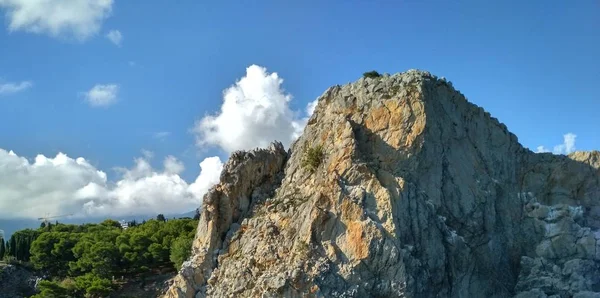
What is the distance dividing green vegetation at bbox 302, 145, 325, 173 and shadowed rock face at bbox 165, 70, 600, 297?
2.18ft

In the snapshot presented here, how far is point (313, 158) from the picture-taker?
143 ft

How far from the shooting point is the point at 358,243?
3634 cm

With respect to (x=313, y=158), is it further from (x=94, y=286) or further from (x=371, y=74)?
(x=94, y=286)

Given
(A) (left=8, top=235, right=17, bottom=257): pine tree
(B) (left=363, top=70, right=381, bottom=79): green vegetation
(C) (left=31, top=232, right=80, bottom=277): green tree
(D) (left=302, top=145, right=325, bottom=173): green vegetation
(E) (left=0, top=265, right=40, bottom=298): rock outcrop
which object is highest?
(B) (left=363, top=70, right=381, bottom=79): green vegetation

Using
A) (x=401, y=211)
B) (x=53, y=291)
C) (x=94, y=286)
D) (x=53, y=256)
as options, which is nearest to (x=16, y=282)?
(x=53, y=256)

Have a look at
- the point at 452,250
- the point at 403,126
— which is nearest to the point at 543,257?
the point at 452,250

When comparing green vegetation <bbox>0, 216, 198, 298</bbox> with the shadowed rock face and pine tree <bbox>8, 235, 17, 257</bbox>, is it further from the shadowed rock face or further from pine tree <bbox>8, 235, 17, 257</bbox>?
the shadowed rock face

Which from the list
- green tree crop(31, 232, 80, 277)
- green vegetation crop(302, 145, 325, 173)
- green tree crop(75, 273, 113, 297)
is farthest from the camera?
green tree crop(31, 232, 80, 277)

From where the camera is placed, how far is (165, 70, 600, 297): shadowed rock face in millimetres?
36500

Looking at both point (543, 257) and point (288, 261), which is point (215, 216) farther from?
point (543, 257)

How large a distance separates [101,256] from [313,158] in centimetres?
3162

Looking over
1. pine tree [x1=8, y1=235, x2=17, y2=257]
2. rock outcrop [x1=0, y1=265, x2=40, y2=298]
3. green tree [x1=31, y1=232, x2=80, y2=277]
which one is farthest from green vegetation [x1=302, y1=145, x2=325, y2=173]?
pine tree [x1=8, y1=235, x2=17, y2=257]

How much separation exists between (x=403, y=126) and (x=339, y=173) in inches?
300

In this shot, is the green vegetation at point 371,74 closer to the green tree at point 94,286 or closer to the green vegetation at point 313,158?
the green vegetation at point 313,158
